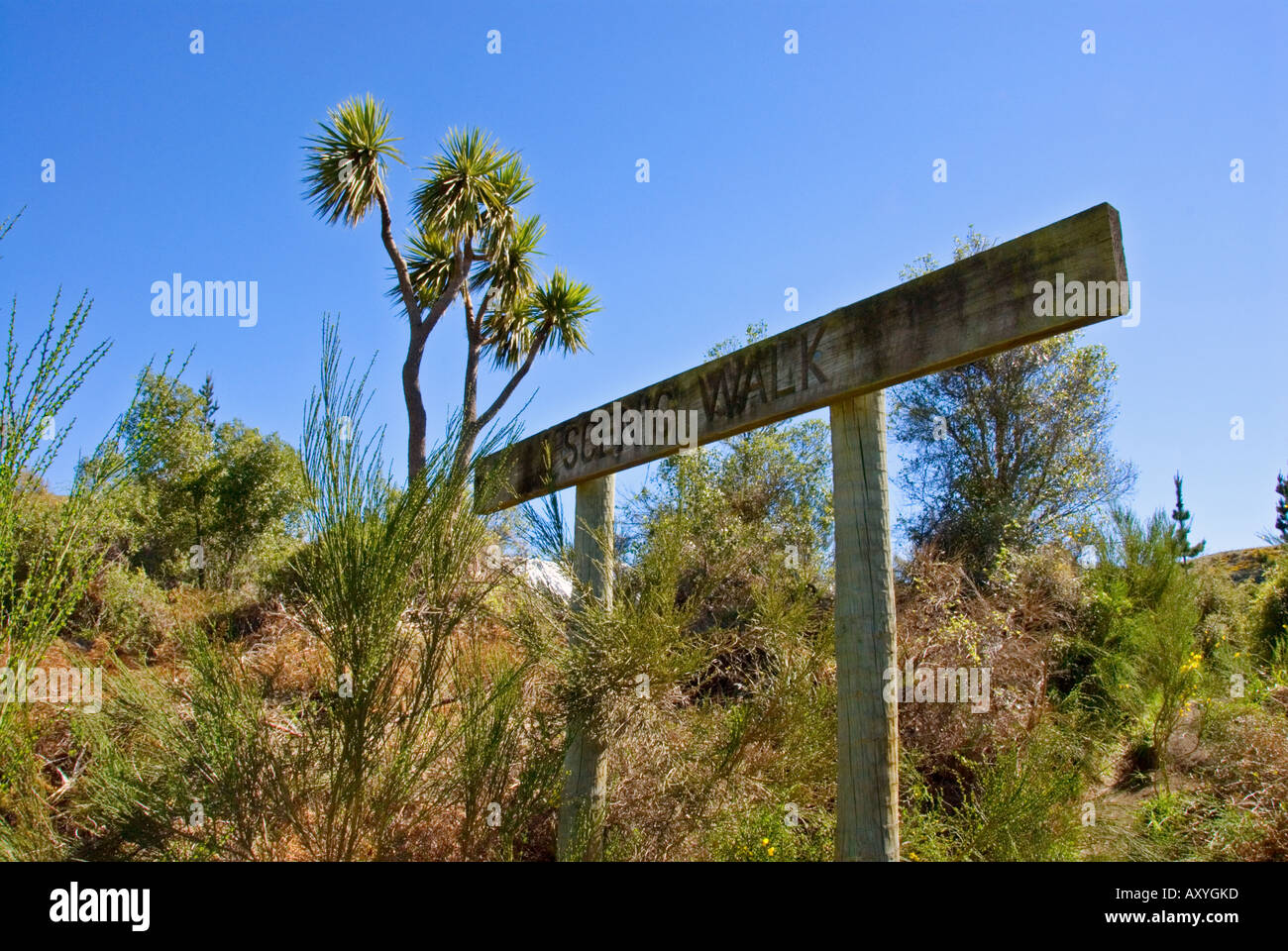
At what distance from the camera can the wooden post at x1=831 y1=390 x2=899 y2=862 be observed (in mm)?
2475

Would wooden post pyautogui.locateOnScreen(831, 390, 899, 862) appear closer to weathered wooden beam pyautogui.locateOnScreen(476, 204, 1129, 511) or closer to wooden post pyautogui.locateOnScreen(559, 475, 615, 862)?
weathered wooden beam pyautogui.locateOnScreen(476, 204, 1129, 511)

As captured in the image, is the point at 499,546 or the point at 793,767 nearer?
the point at 499,546

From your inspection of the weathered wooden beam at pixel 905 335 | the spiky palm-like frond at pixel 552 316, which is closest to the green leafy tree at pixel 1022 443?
the spiky palm-like frond at pixel 552 316

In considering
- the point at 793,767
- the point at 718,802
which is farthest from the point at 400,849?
the point at 793,767

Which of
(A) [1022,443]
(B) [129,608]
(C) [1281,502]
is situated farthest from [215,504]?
(C) [1281,502]

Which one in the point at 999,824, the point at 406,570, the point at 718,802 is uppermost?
the point at 406,570

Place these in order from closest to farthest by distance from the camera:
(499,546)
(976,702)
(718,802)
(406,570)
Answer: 1. (406,570)
2. (499,546)
3. (718,802)
4. (976,702)

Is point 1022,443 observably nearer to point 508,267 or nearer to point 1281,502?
point 508,267

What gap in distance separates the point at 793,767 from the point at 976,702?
2655mm

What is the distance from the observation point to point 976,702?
18.9ft

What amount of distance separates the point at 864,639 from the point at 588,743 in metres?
1.30

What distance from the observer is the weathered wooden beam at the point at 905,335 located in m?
2.13
